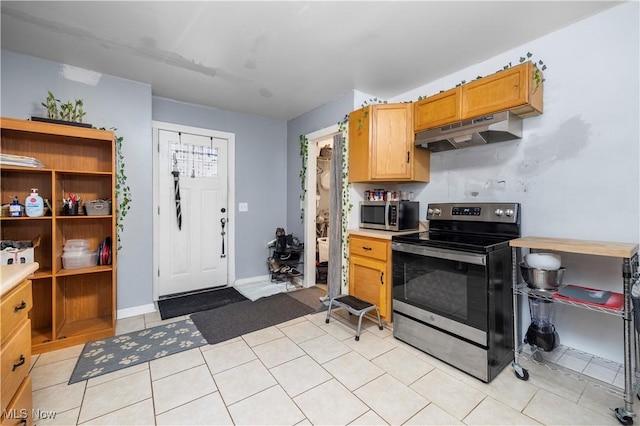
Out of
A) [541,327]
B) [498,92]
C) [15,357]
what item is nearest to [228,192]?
[15,357]

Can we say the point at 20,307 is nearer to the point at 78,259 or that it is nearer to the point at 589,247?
the point at 78,259

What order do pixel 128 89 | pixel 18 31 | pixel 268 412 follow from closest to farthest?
pixel 268 412 < pixel 18 31 < pixel 128 89

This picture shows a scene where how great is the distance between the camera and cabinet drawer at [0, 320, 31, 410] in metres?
1.12

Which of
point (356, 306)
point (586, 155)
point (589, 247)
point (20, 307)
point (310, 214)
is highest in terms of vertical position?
point (586, 155)

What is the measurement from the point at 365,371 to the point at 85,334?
7.83ft

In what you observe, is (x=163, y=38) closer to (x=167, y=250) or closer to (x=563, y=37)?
(x=167, y=250)

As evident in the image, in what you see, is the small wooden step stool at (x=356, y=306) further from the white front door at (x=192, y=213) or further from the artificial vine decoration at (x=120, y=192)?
the artificial vine decoration at (x=120, y=192)

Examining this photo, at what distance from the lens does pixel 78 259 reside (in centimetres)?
248

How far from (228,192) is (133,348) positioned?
222cm

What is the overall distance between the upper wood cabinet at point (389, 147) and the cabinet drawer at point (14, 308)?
2608mm

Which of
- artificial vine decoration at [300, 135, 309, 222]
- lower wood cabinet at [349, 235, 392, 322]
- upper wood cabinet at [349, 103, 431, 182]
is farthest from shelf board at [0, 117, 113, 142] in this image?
lower wood cabinet at [349, 235, 392, 322]

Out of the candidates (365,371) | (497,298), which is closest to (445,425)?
(365,371)

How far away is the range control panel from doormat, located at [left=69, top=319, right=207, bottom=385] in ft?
8.07

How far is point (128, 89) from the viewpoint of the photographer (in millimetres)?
2887
